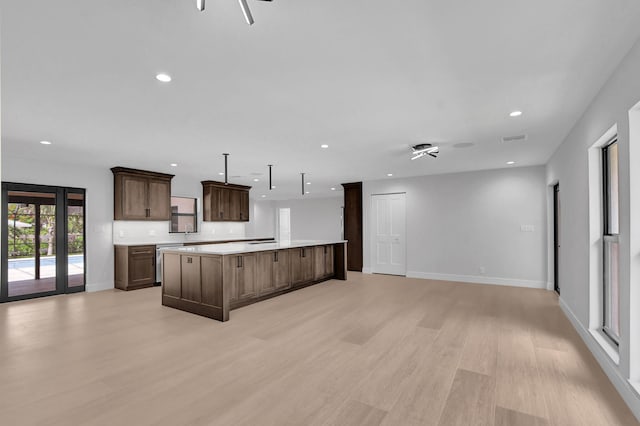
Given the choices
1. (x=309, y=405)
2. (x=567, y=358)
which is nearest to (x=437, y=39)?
(x=309, y=405)

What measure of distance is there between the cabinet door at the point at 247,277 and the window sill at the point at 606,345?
162 inches

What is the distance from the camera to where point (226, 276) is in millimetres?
4344

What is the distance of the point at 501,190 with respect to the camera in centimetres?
664

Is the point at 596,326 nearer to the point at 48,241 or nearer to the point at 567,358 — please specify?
the point at 567,358

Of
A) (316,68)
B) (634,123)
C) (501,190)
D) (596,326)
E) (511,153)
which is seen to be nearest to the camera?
(634,123)

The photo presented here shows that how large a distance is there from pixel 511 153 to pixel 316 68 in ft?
13.6

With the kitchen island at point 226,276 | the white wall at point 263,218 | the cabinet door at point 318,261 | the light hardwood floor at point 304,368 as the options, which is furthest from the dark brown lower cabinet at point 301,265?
the white wall at point 263,218

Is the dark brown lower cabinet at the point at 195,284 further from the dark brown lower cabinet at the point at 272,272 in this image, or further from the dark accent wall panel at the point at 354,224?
the dark accent wall panel at the point at 354,224

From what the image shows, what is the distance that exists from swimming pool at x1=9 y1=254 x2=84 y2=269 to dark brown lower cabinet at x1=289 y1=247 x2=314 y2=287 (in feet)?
13.1

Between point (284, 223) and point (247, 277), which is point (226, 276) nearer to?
point (247, 277)

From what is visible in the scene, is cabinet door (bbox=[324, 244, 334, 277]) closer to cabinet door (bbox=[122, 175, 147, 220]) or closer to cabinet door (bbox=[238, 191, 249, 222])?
cabinet door (bbox=[238, 191, 249, 222])

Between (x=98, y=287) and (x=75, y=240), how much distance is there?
3.23 feet

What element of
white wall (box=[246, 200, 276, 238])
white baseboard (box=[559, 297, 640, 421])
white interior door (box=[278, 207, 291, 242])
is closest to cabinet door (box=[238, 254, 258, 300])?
white baseboard (box=[559, 297, 640, 421])

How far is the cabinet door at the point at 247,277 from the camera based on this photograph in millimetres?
4848
